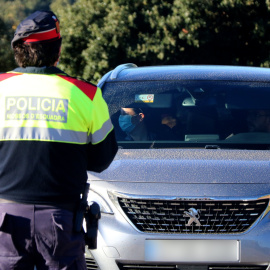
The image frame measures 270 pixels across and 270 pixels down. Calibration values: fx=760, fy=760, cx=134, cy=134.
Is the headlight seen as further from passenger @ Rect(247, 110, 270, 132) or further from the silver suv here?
passenger @ Rect(247, 110, 270, 132)

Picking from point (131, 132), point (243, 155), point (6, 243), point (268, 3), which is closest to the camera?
point (6, 243)

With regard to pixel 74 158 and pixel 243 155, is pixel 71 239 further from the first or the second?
pixel 243 155

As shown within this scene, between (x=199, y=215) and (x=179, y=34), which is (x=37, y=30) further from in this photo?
(x=179, y=34)

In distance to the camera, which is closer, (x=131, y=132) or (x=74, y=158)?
(x=74, y=158)

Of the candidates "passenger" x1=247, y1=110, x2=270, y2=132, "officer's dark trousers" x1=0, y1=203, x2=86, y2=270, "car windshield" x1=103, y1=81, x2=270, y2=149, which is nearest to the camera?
"officer's dark trousers" x1=0, y1=203, x2=86, y2=270

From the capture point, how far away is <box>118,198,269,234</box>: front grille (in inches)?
167

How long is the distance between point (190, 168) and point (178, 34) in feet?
83.7

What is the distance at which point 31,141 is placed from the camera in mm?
2967

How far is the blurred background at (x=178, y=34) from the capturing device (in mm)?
29391

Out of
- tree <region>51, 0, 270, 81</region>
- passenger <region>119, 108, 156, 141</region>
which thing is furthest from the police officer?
tree <region>51, 0, 270, 81</region>

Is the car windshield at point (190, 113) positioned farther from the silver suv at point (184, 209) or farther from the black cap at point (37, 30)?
the black cap at point (37, 30)

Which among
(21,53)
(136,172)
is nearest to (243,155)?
(136,172)

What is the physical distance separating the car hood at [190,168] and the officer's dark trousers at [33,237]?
4.70 feet

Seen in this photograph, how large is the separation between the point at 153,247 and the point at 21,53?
1.57 metres
